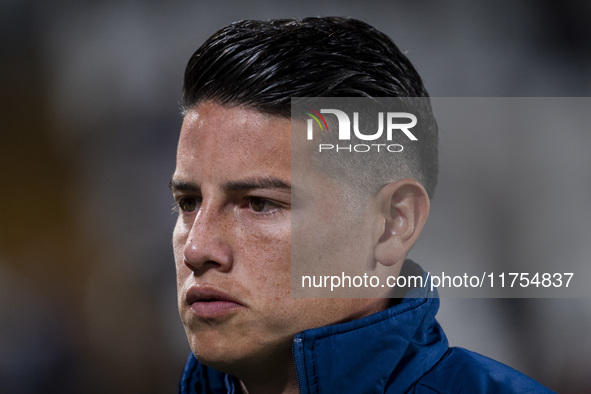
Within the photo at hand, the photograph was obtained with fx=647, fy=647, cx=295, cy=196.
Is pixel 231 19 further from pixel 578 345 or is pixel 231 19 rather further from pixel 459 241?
pixel 578 345

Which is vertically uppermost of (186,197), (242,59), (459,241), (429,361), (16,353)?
(242,59)

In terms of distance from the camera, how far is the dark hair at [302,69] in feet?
3.95

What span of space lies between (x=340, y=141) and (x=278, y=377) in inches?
18.4

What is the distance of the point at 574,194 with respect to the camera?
1.60m

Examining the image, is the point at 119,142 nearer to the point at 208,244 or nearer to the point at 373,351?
the point at 208,244

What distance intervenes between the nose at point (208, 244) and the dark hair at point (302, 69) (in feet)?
0.72

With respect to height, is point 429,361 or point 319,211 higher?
point 319,211

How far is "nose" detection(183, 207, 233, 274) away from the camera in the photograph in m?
1.15

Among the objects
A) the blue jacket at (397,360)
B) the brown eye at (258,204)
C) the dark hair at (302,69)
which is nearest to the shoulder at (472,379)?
the blue jacket at (397,360)

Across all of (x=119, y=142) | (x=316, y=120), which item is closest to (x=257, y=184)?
(x=316, y=120)

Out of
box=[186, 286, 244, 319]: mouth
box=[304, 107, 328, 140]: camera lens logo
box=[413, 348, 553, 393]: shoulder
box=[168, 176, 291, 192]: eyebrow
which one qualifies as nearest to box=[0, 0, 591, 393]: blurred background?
box=[413, 348, 553, 393]: shoulder

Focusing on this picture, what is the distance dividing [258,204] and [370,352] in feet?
1.14

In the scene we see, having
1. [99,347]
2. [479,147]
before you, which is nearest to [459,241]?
[479,147]

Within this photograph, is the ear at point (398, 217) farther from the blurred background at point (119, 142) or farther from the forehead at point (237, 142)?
the blurred background at point (119, 142)
